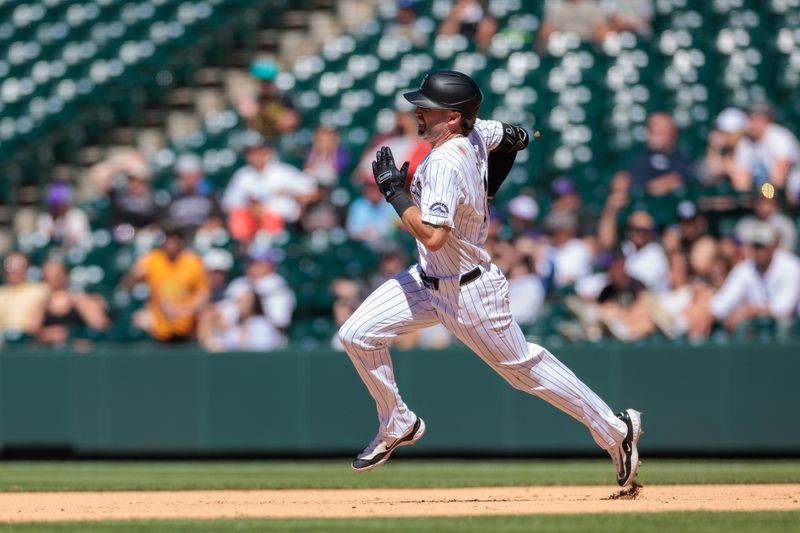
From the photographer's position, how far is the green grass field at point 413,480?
5.70 m

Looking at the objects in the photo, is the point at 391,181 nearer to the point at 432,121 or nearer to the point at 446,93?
the point at 432,121

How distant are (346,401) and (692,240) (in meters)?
→ 2.88

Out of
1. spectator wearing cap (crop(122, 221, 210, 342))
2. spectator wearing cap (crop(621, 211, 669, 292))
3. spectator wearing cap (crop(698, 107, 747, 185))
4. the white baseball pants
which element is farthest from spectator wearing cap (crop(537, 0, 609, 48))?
the white baseball pants

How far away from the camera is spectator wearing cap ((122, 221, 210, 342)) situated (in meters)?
10.8

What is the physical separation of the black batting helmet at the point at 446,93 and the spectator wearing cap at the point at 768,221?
4.41m

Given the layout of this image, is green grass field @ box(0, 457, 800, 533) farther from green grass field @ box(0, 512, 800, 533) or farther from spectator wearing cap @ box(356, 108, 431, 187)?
spectator wearing cap @ box(356, 108, 431, 187)

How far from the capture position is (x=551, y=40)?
13258 millimetres

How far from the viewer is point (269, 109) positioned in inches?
526

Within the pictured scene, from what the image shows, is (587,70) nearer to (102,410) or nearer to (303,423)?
(303,423)

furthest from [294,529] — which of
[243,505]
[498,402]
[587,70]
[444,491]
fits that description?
[587,70]

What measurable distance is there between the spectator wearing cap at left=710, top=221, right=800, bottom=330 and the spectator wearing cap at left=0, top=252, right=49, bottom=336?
5.47 meters

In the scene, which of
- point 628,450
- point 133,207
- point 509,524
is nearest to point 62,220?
point 133,207

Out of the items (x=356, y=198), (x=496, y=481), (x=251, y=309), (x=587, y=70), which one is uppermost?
(x=587, y=70)

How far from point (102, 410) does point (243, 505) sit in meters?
4.17
